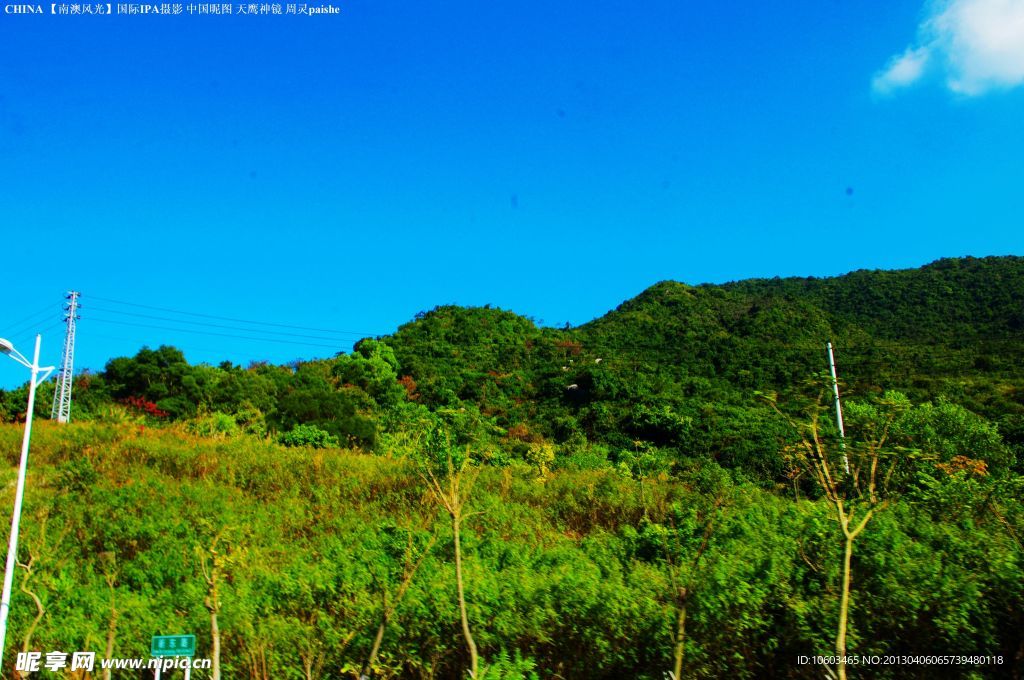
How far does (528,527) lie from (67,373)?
22.5 meters

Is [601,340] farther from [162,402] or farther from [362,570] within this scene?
[362,570]

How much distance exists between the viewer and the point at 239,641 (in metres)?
7.84

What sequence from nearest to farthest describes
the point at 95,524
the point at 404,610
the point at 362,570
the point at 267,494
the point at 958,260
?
the point at 404,610, the point at 362,570, the point at 95,524, the point at 267,494, the point at 958,260

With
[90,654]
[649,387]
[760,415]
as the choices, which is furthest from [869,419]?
[649,387]

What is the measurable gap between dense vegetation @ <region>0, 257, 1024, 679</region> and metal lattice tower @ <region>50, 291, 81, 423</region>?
2076 millimetres

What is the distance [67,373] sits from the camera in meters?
26.4

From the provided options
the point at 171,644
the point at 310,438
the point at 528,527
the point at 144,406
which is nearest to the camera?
the point at 171,644

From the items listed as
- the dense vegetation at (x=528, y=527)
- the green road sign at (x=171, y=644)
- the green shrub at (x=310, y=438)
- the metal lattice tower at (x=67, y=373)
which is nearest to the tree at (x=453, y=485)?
the dense vegetation at (x=528, y=527)

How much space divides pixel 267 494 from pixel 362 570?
7.66m

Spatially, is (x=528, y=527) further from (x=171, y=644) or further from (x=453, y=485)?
(x=171, y=644)

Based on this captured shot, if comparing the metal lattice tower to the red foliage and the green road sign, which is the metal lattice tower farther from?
the green road sign

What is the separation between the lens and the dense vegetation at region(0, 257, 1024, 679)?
656cm

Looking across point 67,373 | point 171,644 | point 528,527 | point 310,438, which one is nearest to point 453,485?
point 171,644

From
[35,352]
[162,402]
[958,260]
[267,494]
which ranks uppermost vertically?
[958,260]
